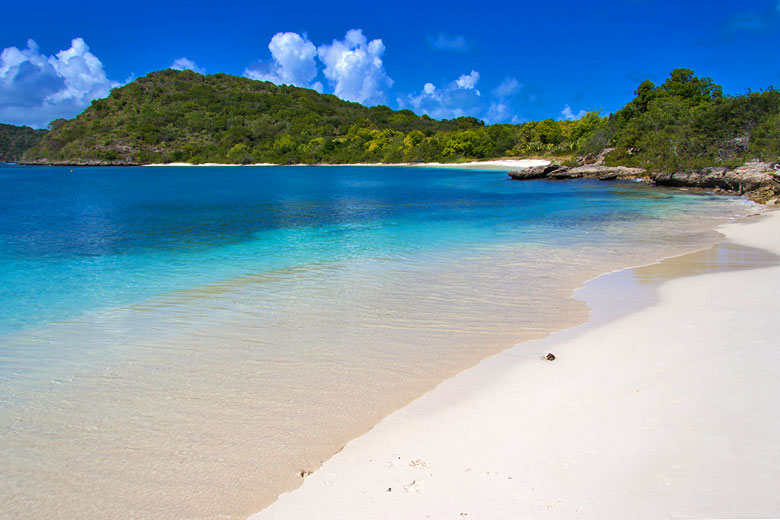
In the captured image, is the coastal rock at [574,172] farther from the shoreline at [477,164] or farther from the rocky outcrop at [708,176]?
the shoreline at [477,164]

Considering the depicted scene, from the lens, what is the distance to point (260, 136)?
167625 millimetres

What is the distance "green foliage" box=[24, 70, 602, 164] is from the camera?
4648 inches

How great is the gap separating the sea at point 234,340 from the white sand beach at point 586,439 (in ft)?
1.29

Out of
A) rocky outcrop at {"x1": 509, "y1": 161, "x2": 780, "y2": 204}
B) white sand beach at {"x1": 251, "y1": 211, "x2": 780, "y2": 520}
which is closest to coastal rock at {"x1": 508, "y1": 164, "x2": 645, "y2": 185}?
rocky outcrop at {"x1": 509, "y1": 161, "x2": 780, "y2": 204}

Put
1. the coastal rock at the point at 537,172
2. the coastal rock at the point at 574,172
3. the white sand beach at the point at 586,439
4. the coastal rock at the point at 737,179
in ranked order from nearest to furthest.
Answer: the white sand beach at the point at 586,439 → the coastal rock at the point at 737,179 → the coastal rock at the point at 574,172 → the coastal rock at the point at 537,172

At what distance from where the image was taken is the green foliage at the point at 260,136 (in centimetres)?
11806

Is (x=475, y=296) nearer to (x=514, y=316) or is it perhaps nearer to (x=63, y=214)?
(x=514, y=316)

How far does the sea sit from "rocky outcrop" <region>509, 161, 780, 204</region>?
13.1 meters

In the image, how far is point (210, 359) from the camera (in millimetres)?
5992

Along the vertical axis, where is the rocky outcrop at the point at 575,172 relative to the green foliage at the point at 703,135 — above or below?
below

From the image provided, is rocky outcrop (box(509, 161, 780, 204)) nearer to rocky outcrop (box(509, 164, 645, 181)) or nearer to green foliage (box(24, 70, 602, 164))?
rocky outcrop (box(509, 164, 645, 181))

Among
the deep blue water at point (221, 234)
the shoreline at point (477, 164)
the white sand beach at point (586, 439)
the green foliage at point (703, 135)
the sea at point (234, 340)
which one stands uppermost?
the green foliage at point (703, 135)

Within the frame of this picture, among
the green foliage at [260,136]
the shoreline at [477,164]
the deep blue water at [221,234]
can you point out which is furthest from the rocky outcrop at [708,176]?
the green foliage at [260,136]

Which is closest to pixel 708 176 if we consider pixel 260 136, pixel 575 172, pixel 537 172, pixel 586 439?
pixel 575 172
